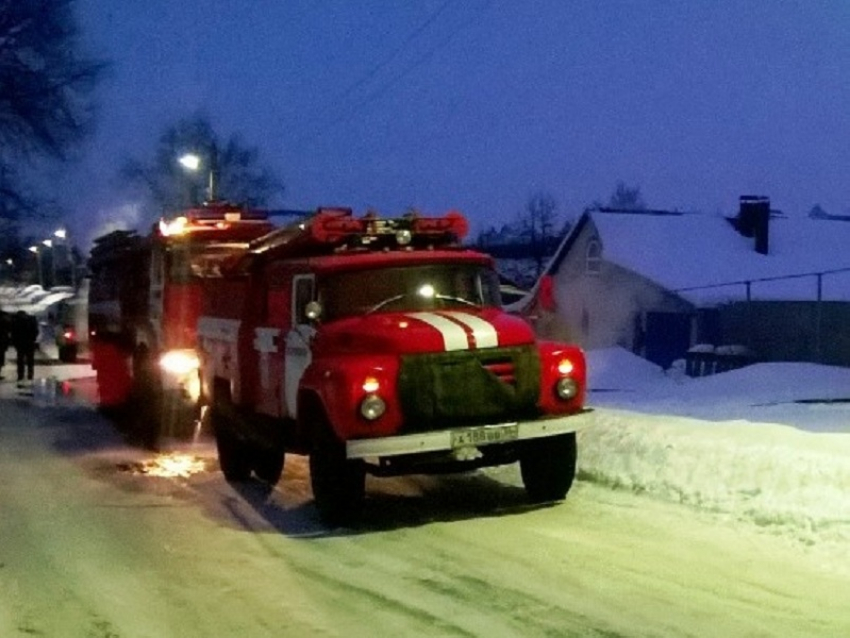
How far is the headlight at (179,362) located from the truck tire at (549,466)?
25.8 feet

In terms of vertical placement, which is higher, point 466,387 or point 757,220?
point 757,220

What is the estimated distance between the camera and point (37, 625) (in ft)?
Result: 27.4

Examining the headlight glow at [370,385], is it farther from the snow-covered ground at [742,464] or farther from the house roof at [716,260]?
the house roof at [716,260]

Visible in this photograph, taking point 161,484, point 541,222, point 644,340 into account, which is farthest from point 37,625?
point 541,222

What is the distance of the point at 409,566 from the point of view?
9.72 m

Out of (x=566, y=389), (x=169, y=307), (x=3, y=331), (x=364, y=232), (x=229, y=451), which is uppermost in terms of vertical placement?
(x=364, y=232)

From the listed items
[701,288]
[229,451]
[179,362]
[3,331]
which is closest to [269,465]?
[229,451]

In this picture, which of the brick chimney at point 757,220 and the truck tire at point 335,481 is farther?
the brick chimney at point 757,220

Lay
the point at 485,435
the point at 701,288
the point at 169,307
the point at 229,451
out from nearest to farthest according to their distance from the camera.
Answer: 1. the point at 485,435
2. the point at 229,451
3. the point at 169,307
4. the point at 701,288

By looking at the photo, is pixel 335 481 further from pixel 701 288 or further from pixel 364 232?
Answer: pixel 701 288

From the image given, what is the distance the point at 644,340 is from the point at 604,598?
38787 millimetres

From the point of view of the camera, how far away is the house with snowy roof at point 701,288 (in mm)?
41750

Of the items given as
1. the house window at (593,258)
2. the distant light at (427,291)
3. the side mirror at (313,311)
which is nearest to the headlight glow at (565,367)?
the distant light at (427,291)

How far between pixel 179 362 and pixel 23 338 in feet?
51.2
